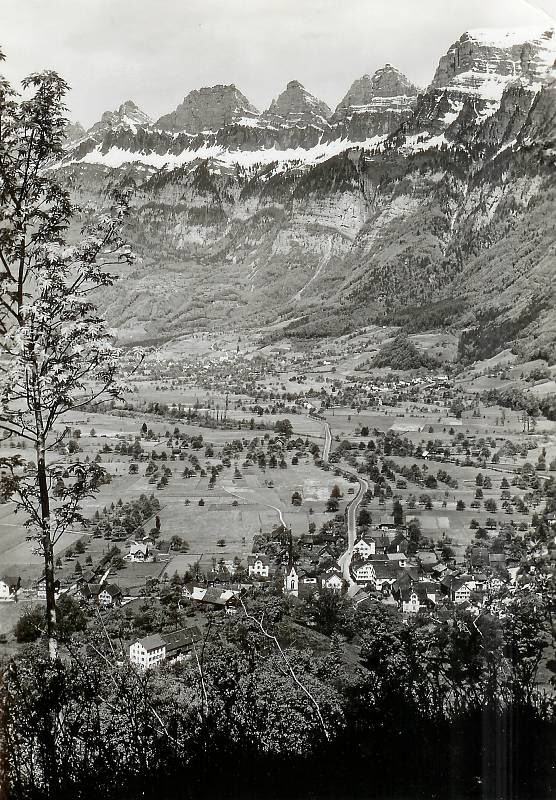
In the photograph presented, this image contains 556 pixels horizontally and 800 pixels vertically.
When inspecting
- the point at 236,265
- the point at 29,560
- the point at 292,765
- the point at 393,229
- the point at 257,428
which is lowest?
the point at 292,765

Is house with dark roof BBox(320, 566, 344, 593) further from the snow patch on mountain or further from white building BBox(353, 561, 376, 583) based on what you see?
the snow patch on mountain

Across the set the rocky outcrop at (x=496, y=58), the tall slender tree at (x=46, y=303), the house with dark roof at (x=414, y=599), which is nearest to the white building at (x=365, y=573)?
the house with dark roof at (x=414, y=599)

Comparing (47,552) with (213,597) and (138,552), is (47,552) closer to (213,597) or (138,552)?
(138,552)

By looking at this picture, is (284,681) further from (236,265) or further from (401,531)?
(236,265)

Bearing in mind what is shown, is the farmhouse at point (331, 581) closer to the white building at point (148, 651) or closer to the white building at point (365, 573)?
the white building at point (365, 573)

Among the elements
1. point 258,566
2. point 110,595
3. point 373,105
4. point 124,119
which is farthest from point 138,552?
point 373,105

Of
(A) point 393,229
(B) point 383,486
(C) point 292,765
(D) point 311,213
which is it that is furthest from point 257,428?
(A) point 393,229

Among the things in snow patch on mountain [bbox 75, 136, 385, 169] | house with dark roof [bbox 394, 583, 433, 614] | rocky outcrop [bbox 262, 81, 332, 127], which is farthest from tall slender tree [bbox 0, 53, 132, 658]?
rocky outcrop [bbox 262, 81, 332, 127]
